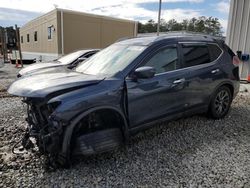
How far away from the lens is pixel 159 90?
3.50m

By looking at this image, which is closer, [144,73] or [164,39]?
[144,73]

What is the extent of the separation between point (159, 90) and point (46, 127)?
1689 mm

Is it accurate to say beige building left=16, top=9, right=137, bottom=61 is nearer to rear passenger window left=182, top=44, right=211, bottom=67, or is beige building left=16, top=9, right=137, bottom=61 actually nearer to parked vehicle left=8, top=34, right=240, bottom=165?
parked vehicle left=8, top=34, right=240, bottom=165

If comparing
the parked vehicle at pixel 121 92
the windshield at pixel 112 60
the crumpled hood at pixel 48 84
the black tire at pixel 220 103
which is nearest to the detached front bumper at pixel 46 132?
the parked vehicle at pixel 121 92

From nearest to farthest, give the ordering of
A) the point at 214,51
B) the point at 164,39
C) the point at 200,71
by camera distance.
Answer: the point at 164,39
the point at 200,71
the point at 214,51

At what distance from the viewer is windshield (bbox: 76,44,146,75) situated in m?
3.38

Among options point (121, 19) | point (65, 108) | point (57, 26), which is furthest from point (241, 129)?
point (121, 19)

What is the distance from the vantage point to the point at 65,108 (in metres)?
2.67

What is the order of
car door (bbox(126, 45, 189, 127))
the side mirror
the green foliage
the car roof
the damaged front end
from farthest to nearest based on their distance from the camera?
the green foliage, the car roof, car door (bbox(126, 45, 189, 127)), the side mirror, the damaged front end

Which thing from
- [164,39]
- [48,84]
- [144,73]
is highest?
[164,39]

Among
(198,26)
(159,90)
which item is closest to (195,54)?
(159,90)

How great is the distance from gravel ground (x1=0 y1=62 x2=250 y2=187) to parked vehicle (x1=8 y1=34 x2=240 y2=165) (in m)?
0.31

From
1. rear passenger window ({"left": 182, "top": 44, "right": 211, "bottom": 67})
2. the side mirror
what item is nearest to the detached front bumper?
the side mirror

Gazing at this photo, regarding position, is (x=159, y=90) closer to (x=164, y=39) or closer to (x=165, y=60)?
(x=165, y=60)
